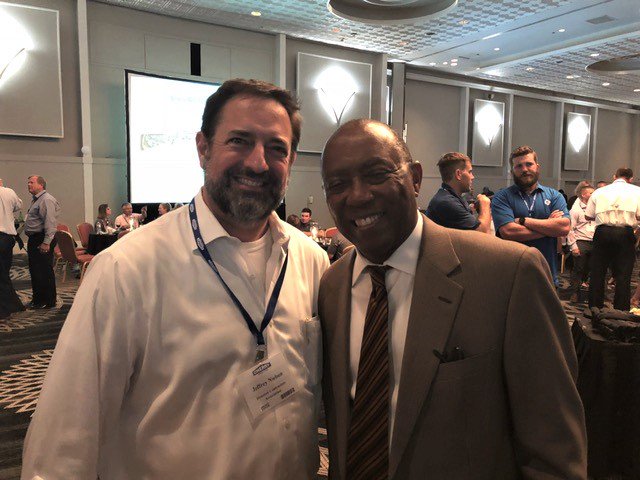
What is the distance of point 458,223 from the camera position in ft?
12.4

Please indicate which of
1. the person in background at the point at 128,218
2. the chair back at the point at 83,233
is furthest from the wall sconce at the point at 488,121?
the chair back at the point at 83,233

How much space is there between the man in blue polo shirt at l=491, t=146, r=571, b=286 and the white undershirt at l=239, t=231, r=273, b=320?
2789mm

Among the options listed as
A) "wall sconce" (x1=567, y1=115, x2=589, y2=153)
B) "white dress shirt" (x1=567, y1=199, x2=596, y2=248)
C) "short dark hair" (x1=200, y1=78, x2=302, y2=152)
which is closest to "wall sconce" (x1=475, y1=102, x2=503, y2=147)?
"wall sconce" (x1=567, y1=115, x2=589, y2=153)

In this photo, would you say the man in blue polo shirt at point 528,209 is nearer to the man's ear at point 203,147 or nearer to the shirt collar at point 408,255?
the shirt collar at point 408,255

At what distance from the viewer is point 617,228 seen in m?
5.74

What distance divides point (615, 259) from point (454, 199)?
3.30 metres

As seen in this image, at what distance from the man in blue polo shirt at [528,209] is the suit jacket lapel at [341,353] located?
2743mm

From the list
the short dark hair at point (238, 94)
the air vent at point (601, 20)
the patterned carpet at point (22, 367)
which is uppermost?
the air vent at point (601, 20)

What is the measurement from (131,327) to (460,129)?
16.0 m

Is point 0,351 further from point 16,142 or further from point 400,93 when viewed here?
point 400,93

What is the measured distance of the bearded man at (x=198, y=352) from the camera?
1.16 m

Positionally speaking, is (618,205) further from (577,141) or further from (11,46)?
(577,141)

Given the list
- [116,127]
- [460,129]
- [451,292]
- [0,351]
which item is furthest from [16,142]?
[460,129]

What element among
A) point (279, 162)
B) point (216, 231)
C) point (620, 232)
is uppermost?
point (279, 162)
